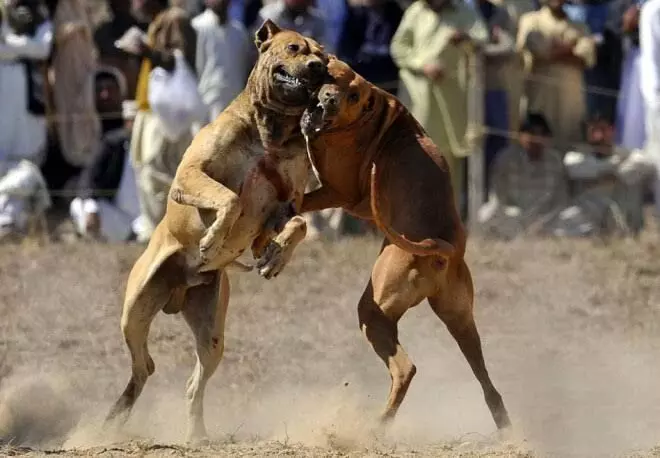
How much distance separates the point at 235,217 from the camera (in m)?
7.64

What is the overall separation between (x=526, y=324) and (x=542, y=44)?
359 centimetres

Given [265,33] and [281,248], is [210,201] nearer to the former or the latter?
[281,248]

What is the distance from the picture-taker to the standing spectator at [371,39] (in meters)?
13.9

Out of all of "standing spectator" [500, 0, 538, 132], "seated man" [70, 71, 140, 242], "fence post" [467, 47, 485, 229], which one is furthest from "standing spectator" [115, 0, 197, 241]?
"standing spectator" [500, 0, 538, 132]

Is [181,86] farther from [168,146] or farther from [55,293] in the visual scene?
[55,293]

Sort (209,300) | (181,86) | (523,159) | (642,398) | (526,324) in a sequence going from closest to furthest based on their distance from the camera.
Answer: (209,300), (642,398), (526,324), (181,86), (523,159)

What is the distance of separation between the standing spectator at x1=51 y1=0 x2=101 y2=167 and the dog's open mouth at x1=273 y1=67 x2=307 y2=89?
A: 6482mm

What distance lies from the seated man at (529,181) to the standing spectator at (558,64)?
229 mm

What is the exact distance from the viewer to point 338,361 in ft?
34.6

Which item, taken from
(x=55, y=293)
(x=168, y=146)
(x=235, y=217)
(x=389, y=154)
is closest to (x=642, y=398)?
(x=389, y=154)

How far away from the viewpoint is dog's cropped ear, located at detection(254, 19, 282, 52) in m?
7.96

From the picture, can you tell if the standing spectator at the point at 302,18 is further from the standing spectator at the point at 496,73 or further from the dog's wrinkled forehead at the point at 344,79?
the dog's wrinkled forehead at the point at 344,79

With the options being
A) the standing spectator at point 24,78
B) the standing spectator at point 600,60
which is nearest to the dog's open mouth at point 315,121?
the standing spectator at point 24,78

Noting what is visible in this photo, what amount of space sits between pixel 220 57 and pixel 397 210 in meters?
5.94
